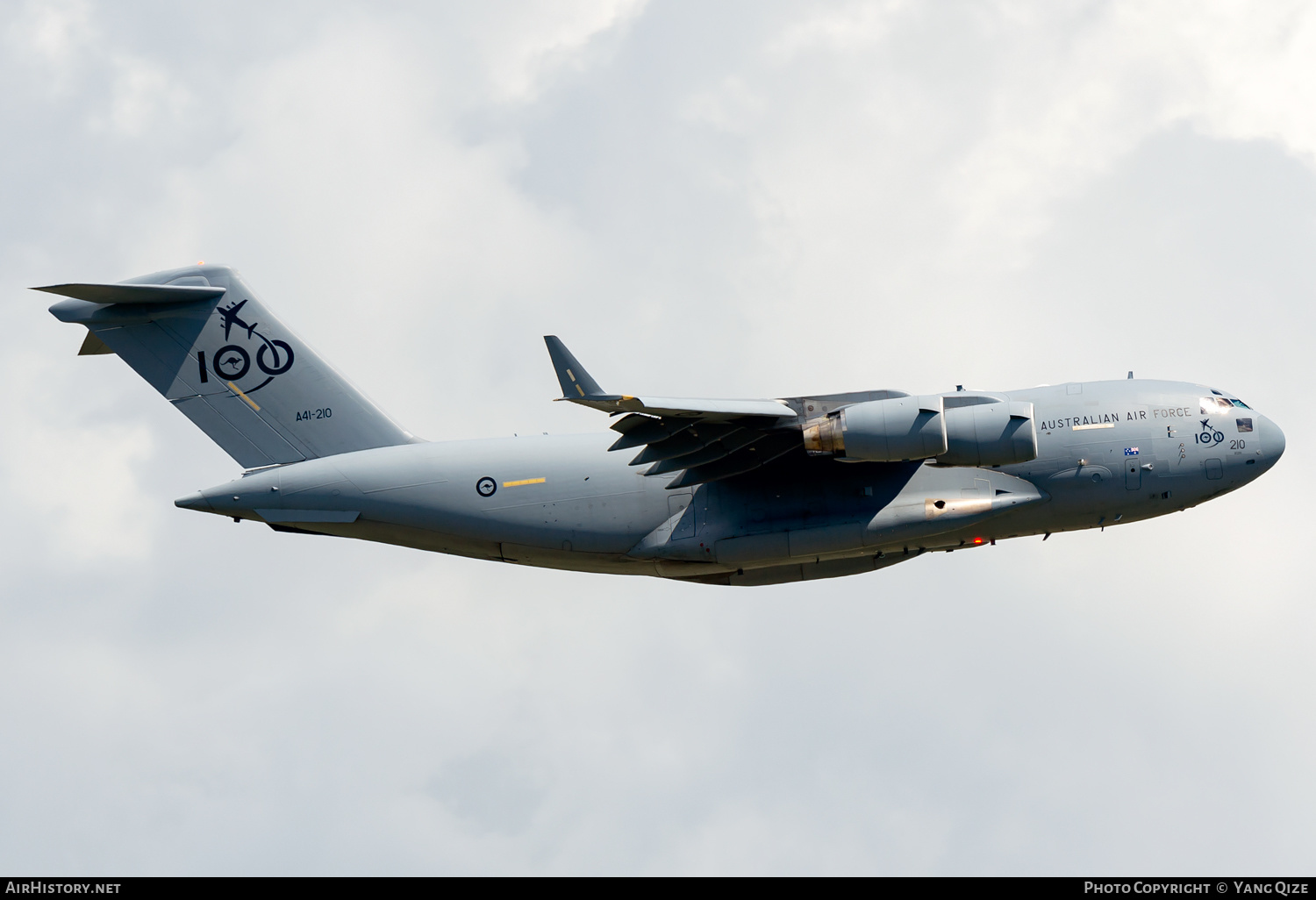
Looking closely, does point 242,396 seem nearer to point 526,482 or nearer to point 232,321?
point 232,321

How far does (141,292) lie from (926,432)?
10.9 m

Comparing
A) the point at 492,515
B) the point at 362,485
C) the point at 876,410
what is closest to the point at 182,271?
the point at 362,485

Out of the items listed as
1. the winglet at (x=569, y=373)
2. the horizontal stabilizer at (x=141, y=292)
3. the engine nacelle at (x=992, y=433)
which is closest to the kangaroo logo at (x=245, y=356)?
the horizontal stabilizer at (x=141, y=292)

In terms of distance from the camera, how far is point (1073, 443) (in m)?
20.1

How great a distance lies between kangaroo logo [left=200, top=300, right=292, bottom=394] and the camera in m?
22.3

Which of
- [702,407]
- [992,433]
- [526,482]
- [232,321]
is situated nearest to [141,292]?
[232,321]

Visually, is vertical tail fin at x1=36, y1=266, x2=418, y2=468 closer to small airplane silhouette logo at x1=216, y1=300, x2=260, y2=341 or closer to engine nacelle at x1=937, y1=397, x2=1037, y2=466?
small airplane silhouette logo at x1=216, y1=300, x2=260, y2=341

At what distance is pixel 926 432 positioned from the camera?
62.1 feet

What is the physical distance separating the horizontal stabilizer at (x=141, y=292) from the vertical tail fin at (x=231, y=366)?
0.02m

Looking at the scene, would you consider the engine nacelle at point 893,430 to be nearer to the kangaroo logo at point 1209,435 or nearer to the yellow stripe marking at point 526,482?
the kangaroo logo at point 1209,435

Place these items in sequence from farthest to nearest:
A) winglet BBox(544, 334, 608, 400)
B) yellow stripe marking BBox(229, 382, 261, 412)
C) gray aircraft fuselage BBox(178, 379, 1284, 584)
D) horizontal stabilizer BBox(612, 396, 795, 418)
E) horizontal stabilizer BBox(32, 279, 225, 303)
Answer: yellow stripe marking BBox(229, 382, 261, 412) < horizontal stabilizer BBox(32, 279, 225, 303) < gray aircraft fuselage BBox(178, 379, 1284, 584) < horizontal stabilizer BBox(612, 396, 795, 418) < winglet BBox(544, 334, 608, 400)

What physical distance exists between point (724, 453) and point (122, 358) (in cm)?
870

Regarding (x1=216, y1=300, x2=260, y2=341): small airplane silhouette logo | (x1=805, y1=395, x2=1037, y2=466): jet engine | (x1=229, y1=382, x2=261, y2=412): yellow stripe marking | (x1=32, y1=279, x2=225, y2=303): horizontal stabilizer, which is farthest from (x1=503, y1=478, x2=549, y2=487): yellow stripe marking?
(x1=32, y1=279, x2=225, y2=303): horizontal stabilizer

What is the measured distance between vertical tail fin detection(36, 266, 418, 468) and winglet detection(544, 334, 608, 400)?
4.37 meters
